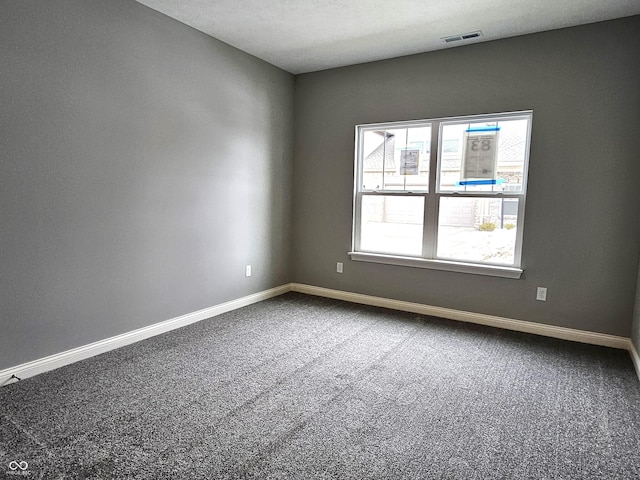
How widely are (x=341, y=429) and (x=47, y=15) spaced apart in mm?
3051

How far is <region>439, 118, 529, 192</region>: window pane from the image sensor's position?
11.7ft

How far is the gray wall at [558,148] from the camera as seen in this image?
10.2ft

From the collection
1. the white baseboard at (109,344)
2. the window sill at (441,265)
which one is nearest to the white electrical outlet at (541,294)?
the window sill at (441,265)

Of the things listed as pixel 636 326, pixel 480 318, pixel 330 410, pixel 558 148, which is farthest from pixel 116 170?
pixel 636 326

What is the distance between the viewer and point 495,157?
3.68m

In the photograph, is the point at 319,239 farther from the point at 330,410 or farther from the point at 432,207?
the point at 330,410

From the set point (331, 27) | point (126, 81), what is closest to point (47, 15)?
point (126, 81)

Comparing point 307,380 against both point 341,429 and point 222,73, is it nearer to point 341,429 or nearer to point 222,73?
point 341,429

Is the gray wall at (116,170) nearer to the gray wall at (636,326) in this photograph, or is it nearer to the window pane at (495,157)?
the window pane at (495,157)

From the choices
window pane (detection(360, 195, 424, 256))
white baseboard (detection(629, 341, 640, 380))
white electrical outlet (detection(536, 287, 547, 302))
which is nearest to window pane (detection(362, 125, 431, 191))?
window pane (detection(360, 195, 424, 256))

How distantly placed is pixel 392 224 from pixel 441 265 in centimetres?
70

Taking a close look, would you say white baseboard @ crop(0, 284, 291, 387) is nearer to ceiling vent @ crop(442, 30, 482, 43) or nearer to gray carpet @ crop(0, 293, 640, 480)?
gray carpet @ crop(0, 293, 640, 480)

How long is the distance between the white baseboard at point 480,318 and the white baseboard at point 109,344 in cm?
96

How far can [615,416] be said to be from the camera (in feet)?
7.16
